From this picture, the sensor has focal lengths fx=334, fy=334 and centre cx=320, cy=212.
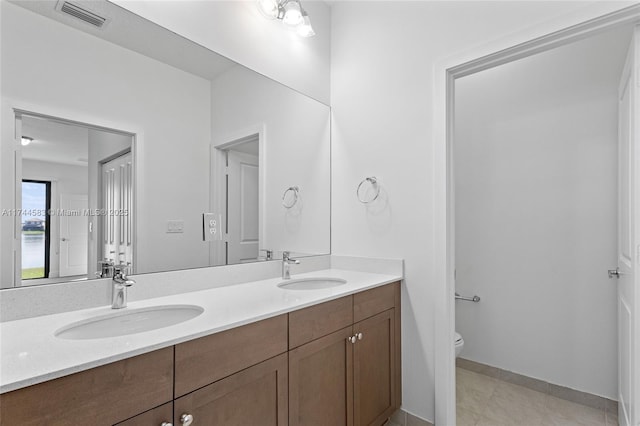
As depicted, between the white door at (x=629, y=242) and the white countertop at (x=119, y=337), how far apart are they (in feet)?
3.79

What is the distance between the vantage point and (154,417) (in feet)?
2.90

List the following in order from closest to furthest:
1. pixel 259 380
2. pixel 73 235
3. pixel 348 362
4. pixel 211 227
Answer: pixel 259 380, pixel 73 235, pixel 348 362, pixel 211 227

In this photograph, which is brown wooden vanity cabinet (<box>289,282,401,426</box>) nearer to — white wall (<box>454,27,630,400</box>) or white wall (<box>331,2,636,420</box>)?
white wall (<box>331,2,636,420</box>)

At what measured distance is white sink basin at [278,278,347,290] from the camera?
74.3 inches

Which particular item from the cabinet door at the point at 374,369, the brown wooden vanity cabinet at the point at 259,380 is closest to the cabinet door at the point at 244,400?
the brown wooden vanity cabinet at the point at 259,380

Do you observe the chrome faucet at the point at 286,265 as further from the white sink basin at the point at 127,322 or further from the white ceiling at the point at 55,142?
the white ceiling at the point at 55,142

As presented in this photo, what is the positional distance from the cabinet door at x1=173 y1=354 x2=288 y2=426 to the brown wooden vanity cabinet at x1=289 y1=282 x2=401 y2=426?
0.21ft

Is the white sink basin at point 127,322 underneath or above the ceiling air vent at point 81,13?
underneath

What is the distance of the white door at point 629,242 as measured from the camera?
4.58 ft

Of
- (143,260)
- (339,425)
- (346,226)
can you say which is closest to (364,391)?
(339,425)

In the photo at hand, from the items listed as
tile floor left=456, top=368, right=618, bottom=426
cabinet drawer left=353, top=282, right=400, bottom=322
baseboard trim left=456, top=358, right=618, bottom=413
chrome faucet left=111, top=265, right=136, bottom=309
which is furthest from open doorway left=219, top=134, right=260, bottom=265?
baseboard trim left=456, top=358, right=618, bottom=413

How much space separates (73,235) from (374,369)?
1485mm

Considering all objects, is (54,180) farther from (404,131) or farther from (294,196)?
(404,131)

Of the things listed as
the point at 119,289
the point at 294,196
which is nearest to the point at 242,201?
the point at 294,196
